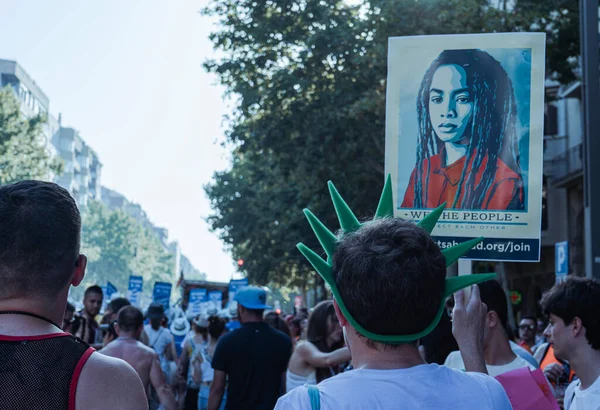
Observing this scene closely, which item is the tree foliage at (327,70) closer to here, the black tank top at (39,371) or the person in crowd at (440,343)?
the person in crowd at (440,343)

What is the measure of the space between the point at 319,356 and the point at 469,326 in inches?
164

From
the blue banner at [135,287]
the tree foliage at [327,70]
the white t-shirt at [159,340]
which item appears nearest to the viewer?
the white t-shirt at [159,340]

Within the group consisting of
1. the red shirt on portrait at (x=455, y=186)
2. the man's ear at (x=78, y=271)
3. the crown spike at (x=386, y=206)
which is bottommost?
the man's ear at (x=78, y=271)

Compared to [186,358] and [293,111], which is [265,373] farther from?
[293,111]

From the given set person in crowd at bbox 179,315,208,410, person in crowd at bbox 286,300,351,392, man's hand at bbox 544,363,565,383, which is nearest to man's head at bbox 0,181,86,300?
man's hand at bbox 544,363,565,383

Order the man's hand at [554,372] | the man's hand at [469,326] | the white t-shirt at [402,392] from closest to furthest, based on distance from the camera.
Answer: the white t-shirt at [402,392] < the man's hand at [469,326] < the man's hand at [554,372]

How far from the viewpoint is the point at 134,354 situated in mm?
7023

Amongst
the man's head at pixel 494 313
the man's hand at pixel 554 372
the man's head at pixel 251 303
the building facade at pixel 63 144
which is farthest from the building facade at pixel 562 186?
the building facade at pixel 63 144

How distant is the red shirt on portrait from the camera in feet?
13.0

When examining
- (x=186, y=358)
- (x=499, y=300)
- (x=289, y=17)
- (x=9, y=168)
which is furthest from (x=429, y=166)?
(x=9, y=168)

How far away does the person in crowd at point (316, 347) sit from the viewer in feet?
22.7

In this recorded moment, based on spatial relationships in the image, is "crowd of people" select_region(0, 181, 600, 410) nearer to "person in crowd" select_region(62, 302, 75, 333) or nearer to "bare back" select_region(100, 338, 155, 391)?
"bare back" select_region(100, 338, 155, 391)

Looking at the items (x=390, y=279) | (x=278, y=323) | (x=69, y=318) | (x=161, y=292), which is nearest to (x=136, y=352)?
(x=69, y=318)

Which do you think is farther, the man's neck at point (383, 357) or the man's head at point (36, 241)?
the man's head at point (36, 241)
